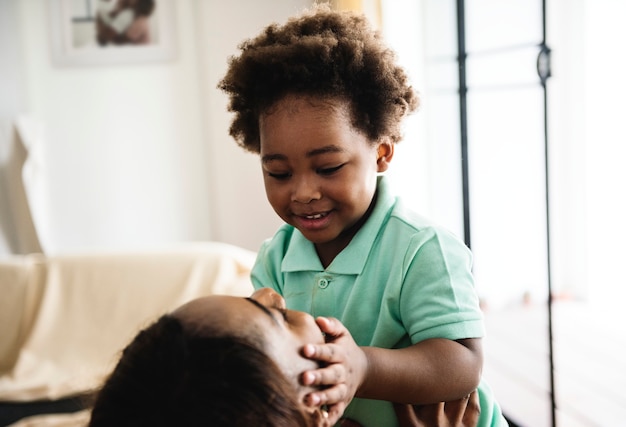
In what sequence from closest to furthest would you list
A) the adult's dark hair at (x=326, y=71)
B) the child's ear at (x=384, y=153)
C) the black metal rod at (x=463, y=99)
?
the adult's dark hair at (x=326, y=71) < the child's ear at (x=384, y=153) < the black metal rod at (x=463, y=99)

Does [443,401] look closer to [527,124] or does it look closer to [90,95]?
[527,124]

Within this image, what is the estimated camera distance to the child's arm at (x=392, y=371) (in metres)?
0.66

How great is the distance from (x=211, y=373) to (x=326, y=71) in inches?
22.1

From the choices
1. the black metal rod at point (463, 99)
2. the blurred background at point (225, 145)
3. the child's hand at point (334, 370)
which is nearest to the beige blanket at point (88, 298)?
the black metal rod at point (463, 99)

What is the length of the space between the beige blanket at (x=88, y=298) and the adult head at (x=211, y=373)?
5.63ft

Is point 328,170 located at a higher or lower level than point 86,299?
higher

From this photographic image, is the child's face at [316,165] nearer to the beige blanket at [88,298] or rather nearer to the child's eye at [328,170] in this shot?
the child's eye at [328,170]

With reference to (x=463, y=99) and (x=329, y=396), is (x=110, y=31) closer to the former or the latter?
(x=463, y=99)

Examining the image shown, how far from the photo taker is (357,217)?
3.40 ft

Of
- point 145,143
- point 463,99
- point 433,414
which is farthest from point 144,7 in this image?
point 433,414

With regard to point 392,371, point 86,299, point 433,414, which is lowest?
point 86,299

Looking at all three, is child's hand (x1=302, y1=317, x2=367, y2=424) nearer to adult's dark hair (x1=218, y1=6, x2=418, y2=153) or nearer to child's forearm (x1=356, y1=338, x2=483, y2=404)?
child's forearm (x1=356, y1=338, x2=483, y2=404)

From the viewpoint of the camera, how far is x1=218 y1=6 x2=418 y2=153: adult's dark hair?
3.27 ft

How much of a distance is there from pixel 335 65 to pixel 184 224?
2971mm
